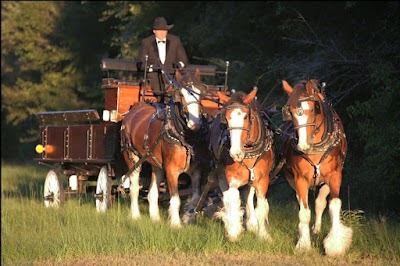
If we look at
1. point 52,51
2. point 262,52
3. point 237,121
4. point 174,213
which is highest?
point 52,51

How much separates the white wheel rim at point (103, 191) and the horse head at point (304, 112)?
541 centimetres

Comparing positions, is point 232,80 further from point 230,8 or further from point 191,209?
point 191,209

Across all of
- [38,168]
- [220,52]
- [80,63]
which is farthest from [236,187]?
[80,63]

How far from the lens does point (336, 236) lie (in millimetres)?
10125

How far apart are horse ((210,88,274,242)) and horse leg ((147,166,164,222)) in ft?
7.50

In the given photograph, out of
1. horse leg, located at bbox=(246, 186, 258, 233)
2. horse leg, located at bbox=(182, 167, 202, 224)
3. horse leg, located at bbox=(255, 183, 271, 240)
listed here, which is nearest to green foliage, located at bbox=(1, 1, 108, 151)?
horse leg, located at bbox=(182, 167, 202, 224)

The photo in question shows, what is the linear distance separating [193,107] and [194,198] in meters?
1.46

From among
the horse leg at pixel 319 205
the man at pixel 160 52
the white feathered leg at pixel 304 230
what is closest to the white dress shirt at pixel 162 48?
the man at pixel 160 52

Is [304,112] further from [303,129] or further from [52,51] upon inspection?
[52,51]

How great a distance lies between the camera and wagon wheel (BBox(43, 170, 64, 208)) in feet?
52.1

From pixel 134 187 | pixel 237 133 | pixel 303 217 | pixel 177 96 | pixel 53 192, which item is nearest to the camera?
pixel 237 133

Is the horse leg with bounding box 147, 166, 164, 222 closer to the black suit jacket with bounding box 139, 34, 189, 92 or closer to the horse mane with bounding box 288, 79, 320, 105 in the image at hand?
the black suit jacket with bounding box 139, 34, 189, 92

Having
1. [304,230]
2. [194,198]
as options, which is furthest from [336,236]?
[194,198]

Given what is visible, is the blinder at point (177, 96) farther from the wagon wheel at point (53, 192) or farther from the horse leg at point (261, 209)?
the wagon wheel at point (53, 192)
